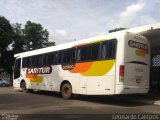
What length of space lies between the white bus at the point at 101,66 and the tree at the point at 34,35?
36578mm

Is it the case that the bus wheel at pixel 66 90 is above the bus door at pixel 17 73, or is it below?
below

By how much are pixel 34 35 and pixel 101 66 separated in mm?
42862

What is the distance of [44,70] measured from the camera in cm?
2058

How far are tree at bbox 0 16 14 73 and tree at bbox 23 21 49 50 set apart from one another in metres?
9.30

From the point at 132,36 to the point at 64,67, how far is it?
507 cm

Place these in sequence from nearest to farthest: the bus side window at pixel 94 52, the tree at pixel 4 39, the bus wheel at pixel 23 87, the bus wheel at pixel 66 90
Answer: the bus side window at pixel 94 52 → the bus wheel at pixel 66 90 → the bus wheel at pixel 23 87 → the tree at pixel 4 39

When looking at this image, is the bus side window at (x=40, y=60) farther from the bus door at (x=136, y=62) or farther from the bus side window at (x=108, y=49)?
the bus door at (x=136, y=62)

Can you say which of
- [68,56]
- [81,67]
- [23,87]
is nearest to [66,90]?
[68,56]

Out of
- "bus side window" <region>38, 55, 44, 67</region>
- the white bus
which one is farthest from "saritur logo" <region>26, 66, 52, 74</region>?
"bus side window" <region>38, 55, 44, 67</region>

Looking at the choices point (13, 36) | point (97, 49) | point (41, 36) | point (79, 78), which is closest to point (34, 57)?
point (79, 78)

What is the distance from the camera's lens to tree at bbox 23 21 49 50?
183 ft

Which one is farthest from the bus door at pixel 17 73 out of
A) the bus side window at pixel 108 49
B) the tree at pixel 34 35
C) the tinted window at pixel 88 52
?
the tree at pixel 34 35

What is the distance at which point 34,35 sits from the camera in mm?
56781

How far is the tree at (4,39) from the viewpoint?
44.2 m
